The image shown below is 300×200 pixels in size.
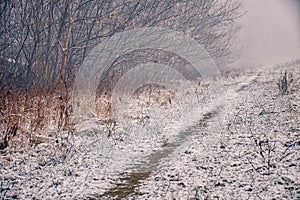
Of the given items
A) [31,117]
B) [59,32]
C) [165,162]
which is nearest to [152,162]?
[165,162]

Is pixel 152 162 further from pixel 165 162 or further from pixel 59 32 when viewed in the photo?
pixel 59 32

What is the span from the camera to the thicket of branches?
7.42 meters

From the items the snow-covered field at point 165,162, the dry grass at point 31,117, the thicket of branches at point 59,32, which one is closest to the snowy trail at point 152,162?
the snow-covered field at point 165,162

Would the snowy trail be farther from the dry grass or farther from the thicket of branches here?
the thicket of branches

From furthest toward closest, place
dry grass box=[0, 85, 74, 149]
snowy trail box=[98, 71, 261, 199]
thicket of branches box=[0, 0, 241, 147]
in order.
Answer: thicket of branches box=[0, 0, 241, 147] < dry grass box=[0, 85, 74, 149] < snowy trail box=[98, 71, 261, 199]

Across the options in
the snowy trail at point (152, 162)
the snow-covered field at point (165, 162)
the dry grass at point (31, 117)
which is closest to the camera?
the snow-covered field at point (165, 162)

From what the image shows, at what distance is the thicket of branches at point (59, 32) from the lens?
24.3 feet

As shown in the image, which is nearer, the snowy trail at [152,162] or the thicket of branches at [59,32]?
the snowy trail at [152,162]

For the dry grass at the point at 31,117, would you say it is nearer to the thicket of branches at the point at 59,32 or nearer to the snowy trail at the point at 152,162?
the thicket of branches at the point at 59,32

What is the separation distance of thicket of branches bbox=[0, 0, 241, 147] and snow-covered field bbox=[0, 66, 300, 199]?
1.24m

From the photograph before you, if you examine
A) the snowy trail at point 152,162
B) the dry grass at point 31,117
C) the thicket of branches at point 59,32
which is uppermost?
the thicket of branches at point 59,32

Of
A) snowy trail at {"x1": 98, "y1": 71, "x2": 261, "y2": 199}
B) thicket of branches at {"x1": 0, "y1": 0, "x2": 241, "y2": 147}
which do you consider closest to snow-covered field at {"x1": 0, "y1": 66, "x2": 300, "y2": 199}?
snowy trail at {"x1": 98, "y1": 71, "x2": 261, "y2": 199}

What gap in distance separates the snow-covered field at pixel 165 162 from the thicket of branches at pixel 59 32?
1239mm

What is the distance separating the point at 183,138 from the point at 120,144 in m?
1.72
